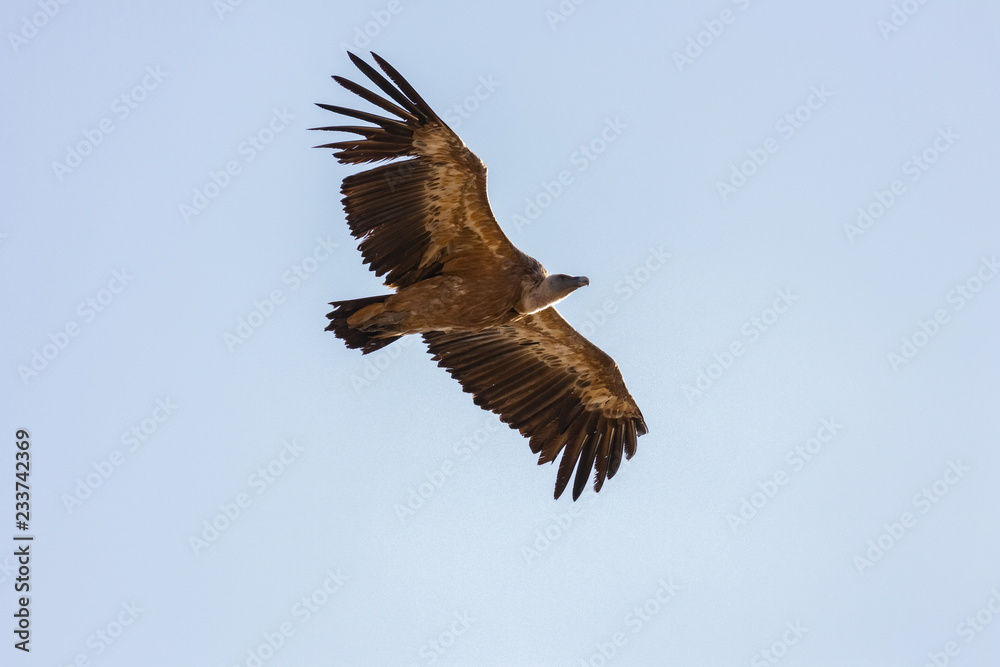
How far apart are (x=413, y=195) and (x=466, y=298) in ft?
4.03

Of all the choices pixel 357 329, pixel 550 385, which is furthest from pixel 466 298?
pixel 550 385

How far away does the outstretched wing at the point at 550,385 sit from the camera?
13.3 meters

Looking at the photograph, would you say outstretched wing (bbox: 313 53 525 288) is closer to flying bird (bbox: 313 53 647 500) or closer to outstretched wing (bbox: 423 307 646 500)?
flying bird (bbox: 313 53 647 500)

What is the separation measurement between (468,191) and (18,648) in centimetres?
730

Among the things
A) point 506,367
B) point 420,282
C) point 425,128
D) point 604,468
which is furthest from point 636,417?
point 425,128

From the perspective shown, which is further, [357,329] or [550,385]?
[550,385]

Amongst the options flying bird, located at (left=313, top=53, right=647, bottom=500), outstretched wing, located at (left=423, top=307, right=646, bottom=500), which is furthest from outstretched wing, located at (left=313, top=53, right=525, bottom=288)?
outstretched wing, located at (left=423, top=307, right=646, bottom=500)

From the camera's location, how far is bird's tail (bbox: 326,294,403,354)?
1220 cm

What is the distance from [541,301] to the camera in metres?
12.4

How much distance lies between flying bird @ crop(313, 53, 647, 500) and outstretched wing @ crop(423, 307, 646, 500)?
0.5 inches

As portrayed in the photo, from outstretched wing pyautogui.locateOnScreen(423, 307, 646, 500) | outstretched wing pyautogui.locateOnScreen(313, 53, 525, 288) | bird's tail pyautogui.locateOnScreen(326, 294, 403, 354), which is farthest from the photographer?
outstretched wing pyautogui.locateOnScreen(423, 307, 646, 500)

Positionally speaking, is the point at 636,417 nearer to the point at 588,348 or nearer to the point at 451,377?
the point at 588,348

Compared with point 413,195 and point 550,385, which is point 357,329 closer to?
point 413,195

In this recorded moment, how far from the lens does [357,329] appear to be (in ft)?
40.2
